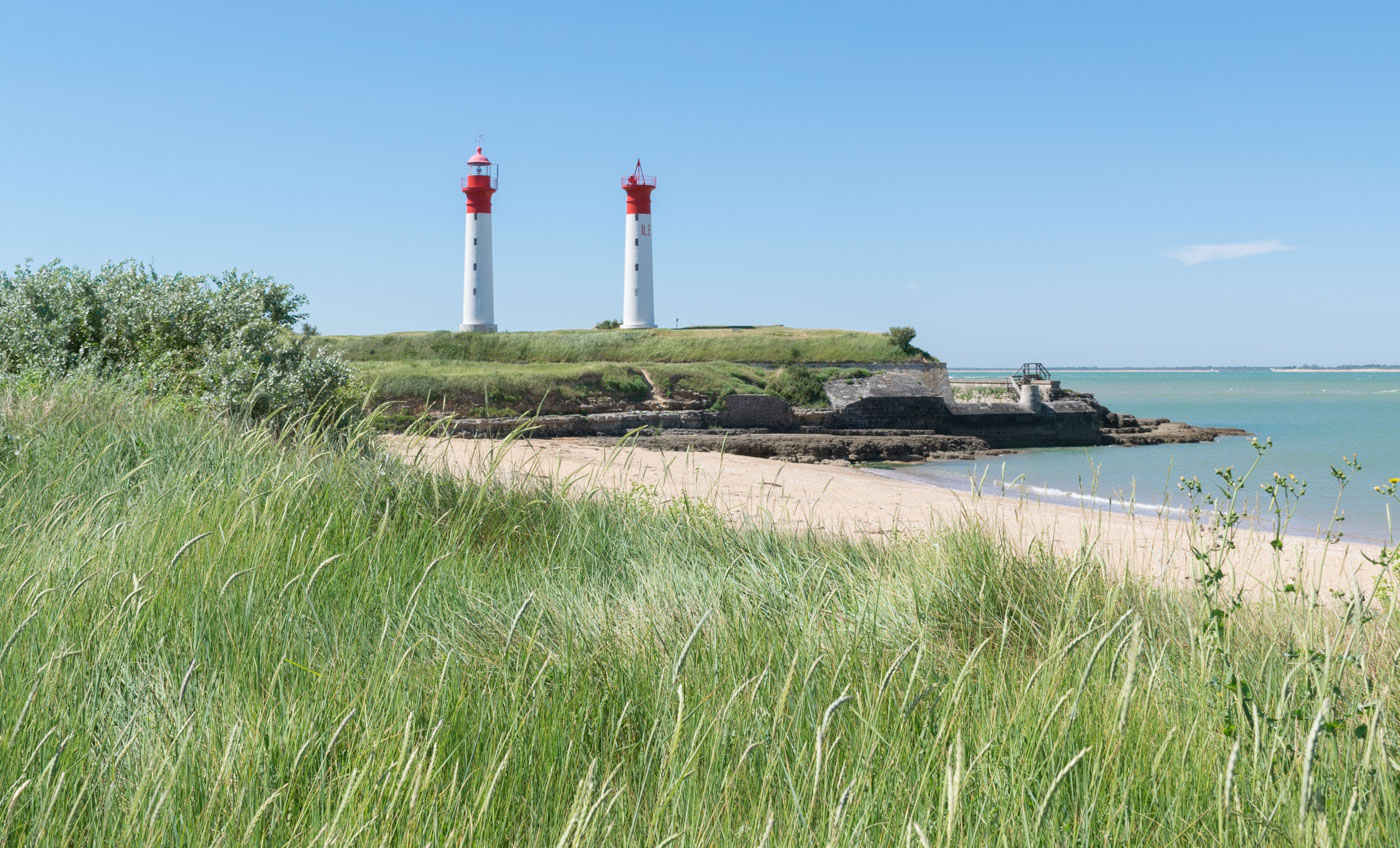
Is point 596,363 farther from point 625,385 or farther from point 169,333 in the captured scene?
point 169,333

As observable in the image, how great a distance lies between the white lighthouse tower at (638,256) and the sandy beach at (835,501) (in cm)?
2795

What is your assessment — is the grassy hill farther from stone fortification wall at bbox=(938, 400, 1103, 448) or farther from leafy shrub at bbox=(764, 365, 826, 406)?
stone fortification wall at bbox=(938, 400, 1103, 448)

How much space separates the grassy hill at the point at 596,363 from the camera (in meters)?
31.6

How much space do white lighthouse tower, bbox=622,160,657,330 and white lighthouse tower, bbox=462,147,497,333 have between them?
7.74m

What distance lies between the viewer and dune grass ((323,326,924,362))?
148ft

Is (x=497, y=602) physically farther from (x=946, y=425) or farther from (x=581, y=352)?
(x=581, y=352)

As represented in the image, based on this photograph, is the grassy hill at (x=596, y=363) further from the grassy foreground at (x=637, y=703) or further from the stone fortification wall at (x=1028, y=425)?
the grassy foreground at (x=637, y=703)

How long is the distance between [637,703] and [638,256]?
Answer: 5272cm

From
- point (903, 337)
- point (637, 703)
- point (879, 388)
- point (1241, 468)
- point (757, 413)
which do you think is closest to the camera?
point (637, 703)

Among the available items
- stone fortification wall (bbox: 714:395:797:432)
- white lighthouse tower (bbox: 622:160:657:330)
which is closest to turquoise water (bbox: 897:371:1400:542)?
stone fortification wall (bbox: 714:395:797:432)

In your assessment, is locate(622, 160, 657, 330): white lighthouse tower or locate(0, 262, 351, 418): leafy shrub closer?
locate(0, 262, 351, 418): leafy shrub

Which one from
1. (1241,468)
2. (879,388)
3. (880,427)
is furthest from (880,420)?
(1241,468)

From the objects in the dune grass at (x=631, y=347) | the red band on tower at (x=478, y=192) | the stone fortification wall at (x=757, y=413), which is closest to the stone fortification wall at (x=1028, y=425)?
the dune grass at (x=631, y=347)

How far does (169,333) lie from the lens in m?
14.3
